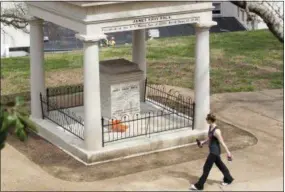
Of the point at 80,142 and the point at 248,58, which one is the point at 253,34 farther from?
the point at 80,142

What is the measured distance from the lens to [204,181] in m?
15.7

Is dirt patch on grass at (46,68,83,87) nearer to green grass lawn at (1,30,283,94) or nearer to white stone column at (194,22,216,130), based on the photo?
green grass lawn at (1,30,283,94)

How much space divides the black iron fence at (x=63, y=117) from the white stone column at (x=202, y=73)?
2743 millimetres

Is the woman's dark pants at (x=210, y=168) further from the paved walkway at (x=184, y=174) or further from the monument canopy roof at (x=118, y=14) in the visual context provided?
the monument canopy roof at (x=118, y=14)

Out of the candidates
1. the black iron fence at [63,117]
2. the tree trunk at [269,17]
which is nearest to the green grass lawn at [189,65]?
the black iron fence at [63,117]

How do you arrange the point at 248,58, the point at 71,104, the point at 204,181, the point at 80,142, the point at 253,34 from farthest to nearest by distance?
the point at 253,34 → the point at 248,58 → the point at 71,104 → the point at 80,142 → the point at 204,181

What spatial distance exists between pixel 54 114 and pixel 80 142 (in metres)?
2.32

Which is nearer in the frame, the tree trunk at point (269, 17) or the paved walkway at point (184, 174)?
the paved walkway at point (184, 174)

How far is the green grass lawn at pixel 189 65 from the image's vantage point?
81.9 feet

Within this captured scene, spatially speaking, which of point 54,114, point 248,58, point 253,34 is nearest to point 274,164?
point 54,114

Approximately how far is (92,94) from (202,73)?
2.84 meters

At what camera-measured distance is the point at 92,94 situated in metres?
17.1

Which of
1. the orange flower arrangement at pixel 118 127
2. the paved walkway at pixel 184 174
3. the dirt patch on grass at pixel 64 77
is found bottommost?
the paved walkway at pixel 184 174

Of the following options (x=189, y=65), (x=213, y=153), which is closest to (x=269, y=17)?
(x=213, y=153)
